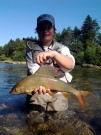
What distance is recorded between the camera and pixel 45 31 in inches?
257

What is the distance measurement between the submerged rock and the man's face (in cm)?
198

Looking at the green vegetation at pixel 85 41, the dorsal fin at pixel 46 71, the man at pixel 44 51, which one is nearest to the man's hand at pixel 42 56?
the dorsal fin at pixel 46 71

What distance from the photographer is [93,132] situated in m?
6.25

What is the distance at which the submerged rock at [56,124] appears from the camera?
620 centimetres

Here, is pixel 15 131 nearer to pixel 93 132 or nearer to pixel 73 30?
pixel 93 132

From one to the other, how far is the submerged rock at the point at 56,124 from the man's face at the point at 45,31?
1982 mm

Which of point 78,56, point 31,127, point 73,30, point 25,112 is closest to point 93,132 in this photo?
point 31,127

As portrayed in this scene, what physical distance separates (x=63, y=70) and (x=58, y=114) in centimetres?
163

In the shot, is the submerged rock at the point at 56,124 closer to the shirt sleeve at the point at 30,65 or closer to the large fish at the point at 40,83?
the large fish at the point at 40,83

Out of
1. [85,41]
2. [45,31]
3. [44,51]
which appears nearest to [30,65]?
[44,51]

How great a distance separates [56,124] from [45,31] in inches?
88.5

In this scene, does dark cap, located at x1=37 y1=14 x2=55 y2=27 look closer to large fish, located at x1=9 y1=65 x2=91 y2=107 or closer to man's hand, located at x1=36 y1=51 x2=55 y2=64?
large fish, located at x1=9 y1=65 x2=91 y2=107

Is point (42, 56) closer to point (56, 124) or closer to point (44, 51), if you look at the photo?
point (44, 51)

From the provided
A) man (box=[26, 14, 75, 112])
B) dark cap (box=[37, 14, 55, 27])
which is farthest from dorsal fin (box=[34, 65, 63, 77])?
dark cap (box=[37, 14, 55, 27])
